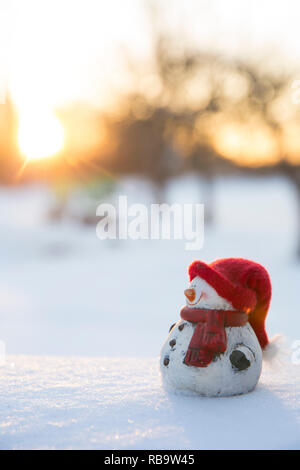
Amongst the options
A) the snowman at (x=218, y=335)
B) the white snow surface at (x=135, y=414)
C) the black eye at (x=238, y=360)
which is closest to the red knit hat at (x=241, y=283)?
the snowman at (x=218, y=335)

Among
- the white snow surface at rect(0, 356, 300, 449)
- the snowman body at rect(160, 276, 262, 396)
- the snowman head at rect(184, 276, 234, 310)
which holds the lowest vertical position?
the white snow surface at rect(0, 356, 300, 449)

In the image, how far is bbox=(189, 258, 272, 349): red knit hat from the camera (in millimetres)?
2764

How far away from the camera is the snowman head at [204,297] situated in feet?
9.12

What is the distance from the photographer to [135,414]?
2555 millimetres

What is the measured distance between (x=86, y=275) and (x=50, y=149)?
7.18 meters

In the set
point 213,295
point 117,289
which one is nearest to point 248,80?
point 117,289

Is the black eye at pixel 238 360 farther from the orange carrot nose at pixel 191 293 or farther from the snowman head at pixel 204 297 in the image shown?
the orange carrot nose at pixel 191 293

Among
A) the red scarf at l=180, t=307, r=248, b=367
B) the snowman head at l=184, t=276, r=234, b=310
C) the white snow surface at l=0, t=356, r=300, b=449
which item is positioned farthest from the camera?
the snowman head at l=184, t=276, r=234, b=310

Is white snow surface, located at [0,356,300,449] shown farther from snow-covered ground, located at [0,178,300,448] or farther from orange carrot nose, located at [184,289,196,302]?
orange carrot nose, located at [184,289,196,302]

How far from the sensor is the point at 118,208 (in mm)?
18469

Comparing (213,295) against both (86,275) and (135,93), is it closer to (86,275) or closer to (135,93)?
(86,275)

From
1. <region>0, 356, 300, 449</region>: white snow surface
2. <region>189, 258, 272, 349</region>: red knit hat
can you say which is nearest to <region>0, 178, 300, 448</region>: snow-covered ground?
<region>0, 356, 300, 449</region>: white snow surface

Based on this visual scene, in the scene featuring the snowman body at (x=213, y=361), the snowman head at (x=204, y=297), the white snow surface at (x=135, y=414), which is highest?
the snowman head at (x=204, y=297)

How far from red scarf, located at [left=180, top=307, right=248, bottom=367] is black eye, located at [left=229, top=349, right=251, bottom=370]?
2.3 inches
